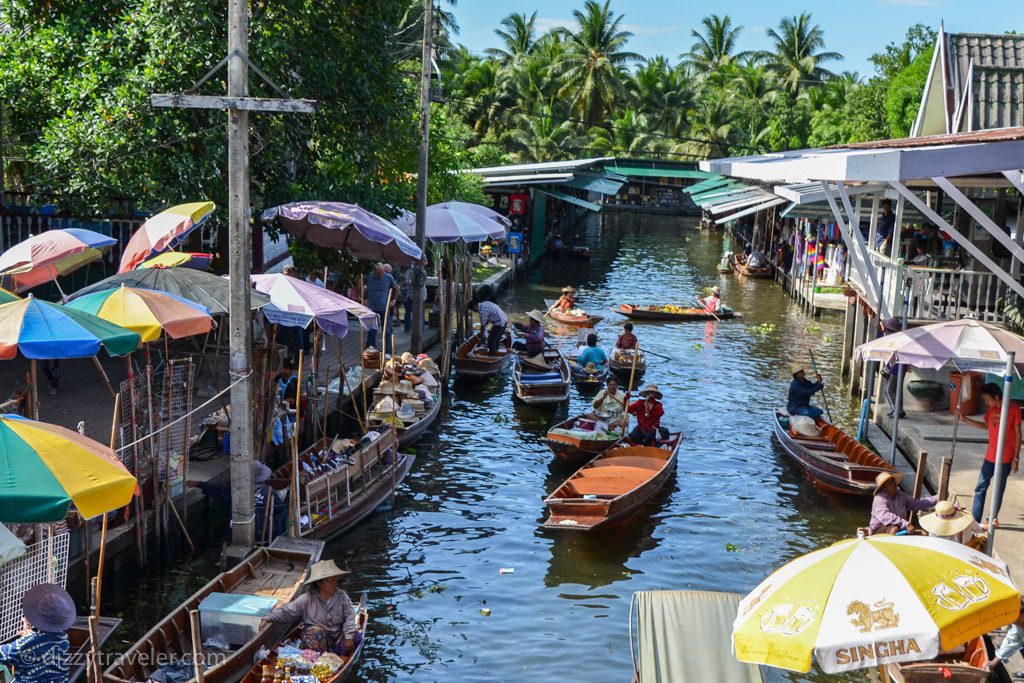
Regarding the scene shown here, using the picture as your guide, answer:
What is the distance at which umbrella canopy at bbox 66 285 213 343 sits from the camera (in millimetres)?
12344

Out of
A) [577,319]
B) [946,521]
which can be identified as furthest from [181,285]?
[577,319]

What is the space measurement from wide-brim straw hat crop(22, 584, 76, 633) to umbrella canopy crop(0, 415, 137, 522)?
0.84 metres

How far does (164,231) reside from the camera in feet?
52.9

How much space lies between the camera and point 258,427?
1412 centimetres

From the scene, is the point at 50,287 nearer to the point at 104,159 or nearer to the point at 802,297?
the point at 104,159

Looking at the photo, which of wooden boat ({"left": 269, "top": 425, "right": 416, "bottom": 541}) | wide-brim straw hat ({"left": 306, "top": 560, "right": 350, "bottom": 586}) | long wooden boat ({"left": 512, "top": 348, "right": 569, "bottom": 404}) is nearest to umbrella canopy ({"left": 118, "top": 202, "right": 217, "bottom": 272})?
wooden boat ({"left": 269, "top": 425, "right": 416, "bottom": 541})

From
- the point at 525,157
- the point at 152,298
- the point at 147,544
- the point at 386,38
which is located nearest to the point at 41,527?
the point at 147,544

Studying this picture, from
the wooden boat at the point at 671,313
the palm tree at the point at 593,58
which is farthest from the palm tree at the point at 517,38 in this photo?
the wooden boat at the point at 671,313

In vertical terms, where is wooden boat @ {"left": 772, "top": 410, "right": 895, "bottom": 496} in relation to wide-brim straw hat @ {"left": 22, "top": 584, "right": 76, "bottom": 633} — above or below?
below

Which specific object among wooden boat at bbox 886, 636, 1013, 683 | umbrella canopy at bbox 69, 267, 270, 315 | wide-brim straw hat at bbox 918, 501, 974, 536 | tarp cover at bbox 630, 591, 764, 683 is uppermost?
umbrella canopy at bbox 69, 267, 270, 315

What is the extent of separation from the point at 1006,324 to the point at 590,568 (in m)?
9.50

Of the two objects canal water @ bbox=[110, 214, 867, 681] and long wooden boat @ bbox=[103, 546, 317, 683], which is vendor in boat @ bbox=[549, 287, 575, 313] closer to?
canal water @ bbox=[110, 214, 867, 681]

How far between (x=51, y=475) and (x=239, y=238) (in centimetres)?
444

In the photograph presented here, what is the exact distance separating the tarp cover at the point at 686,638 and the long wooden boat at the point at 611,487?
435 cm
